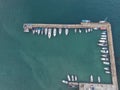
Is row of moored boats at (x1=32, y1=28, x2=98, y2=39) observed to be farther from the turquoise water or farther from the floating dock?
the turquoise water

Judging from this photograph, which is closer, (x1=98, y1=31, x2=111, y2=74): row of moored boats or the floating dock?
the floating dock

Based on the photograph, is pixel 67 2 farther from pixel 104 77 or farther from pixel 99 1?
pixel 104 77

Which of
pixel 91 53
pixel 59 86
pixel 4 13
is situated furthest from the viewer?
pixel 4 13

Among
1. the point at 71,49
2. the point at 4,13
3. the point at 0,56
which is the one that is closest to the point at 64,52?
the point at 71,49

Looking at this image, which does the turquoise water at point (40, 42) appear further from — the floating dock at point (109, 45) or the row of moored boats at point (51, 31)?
the floating dock at point (109, 45)

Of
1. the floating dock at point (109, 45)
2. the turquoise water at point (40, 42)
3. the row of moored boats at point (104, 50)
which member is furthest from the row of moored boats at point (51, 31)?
the row of moored boats at point (104, 50)

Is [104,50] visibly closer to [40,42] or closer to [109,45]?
[109,45]

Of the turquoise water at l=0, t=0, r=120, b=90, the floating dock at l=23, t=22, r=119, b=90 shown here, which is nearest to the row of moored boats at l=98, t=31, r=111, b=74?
the floating dock at l=23, t=22, r=119, b=90
